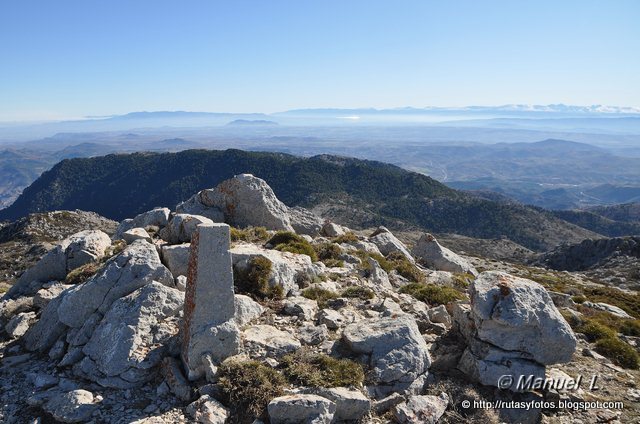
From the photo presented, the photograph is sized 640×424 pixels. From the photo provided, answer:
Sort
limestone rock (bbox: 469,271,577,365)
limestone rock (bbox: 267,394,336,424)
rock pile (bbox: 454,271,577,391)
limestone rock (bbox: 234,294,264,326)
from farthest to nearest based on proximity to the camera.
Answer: limestone rock (bbox: 234,294,264,326) → limestone rock (bbox: 469,271,577,365) → rock pile (bbox: 454,271,577,391) → limestone rock (bbox: 267,394,336,424)

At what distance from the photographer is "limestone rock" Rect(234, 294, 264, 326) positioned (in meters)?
10.7

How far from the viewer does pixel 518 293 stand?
1028 centimetres

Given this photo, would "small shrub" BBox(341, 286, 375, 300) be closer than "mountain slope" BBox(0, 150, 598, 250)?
Yes

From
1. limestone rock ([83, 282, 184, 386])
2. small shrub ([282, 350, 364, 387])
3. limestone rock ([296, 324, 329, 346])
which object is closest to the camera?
small shrub ([282, 350, 364, 387])

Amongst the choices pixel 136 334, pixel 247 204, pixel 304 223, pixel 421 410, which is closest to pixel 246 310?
pixel 136 334

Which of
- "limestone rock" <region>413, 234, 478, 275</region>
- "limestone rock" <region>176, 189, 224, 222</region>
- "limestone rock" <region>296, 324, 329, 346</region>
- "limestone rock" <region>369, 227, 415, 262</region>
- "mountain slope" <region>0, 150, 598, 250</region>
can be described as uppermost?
"limestone rock" <region>176, 189, 224, 222</region>

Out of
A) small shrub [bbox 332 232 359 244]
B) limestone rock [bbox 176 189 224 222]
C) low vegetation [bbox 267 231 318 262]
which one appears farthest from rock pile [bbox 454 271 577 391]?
limestone rock [bbox 176 189 224 222]

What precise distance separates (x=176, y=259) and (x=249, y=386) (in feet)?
20.1

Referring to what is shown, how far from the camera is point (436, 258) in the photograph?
26.5 m

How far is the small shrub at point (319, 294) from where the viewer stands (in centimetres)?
1339

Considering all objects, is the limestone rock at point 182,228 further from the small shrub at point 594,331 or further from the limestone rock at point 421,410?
the small shrub at point 594,331

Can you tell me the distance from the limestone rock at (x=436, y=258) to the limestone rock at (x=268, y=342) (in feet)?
58.0

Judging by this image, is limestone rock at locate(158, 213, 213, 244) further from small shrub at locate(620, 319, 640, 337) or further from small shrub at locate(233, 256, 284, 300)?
small shrub at locate(620, 319, 640, 337)

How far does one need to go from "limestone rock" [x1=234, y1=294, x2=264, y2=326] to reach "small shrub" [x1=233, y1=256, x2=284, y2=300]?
Result: 98 cm
